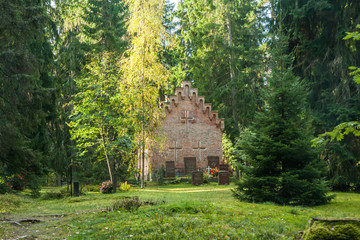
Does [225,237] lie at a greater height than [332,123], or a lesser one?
lesser

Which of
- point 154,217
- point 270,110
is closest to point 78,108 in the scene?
point 270,110

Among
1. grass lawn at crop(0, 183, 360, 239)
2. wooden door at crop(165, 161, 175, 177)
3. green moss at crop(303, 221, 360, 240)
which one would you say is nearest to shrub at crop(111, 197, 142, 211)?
grass lawn at crop(0, 183, 360, 239)

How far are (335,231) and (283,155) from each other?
24.2 ft

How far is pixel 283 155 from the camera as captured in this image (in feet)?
41.4

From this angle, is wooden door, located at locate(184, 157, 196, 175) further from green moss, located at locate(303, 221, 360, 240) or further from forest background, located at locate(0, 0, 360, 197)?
green moss, located at locate(303, 221, 360, 240)

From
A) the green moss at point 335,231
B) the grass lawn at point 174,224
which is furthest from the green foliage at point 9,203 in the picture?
the green moss at point 335,231

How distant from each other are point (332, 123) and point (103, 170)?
47.5 feet

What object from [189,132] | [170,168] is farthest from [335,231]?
[189,132]

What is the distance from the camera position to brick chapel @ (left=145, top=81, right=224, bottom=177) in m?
28.8

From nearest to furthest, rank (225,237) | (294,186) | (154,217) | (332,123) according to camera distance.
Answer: (225,237) < (154,217) < (294,186) < (332,123)

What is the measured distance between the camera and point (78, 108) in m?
18.0

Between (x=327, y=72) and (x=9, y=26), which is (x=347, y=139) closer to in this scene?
(x=327, y=72)

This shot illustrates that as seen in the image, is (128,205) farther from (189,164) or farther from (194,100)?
(194,100)

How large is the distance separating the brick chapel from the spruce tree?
51.2 ft
